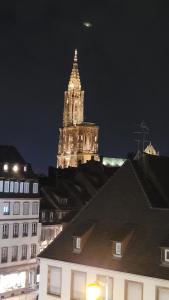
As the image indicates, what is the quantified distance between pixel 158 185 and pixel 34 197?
3590 centimetres

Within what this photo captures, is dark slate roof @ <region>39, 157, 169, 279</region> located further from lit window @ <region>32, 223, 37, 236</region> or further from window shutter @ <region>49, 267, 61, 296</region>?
lit window @ <region>32, 223, 37, 236</region>

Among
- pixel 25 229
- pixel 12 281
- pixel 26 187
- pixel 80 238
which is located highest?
pixel 26 187

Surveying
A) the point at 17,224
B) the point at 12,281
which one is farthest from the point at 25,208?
the point at 12,281

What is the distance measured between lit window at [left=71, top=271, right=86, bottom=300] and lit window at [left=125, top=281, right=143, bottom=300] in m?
3.40

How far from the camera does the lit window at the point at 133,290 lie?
119 feet

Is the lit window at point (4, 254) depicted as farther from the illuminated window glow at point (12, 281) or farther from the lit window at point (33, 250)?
the lit window at point (33, 250)

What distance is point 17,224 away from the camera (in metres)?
74.1

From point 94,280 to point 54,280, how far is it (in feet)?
12.3

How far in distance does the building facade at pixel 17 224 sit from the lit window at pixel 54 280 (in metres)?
29.3

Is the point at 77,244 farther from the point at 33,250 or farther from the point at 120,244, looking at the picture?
the point at 33,250

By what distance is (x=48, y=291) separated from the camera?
41.2 metres

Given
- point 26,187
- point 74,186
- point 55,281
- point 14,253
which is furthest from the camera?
point 74,186

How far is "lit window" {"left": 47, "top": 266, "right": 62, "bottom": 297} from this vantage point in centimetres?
4062

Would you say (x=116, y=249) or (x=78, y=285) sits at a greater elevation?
(x=116, y=249)
